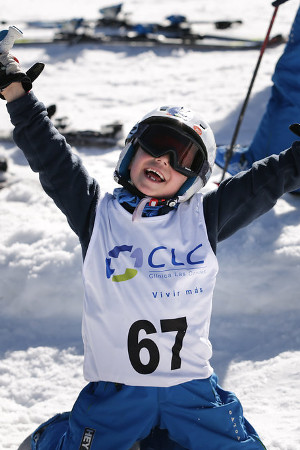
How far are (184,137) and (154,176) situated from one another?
20 cm

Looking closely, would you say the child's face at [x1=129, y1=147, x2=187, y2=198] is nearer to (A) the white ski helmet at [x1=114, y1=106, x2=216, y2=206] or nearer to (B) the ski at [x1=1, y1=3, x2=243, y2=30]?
(A) the white ski helmet at [x1=114, y1=106, x2=216, y2=206]

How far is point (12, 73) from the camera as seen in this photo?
2.25m

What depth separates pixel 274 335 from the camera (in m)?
3.56

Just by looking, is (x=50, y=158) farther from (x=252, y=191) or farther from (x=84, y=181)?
(x=252, y=191)

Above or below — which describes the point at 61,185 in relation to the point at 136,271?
above

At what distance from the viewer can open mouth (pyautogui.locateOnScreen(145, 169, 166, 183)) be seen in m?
2.38

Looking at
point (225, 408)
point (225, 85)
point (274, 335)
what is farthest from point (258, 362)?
point (225, 85)

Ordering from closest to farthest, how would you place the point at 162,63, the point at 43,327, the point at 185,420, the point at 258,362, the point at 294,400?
the point at 185,420, the point at 294,400, the point at 258,362, the point at 43,327, the point at 162,63

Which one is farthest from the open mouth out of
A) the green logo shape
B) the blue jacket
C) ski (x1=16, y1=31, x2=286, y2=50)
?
ski (x1=16, y1=31, x2=286, y2=50)

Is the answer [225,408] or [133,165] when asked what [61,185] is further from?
[225,408]

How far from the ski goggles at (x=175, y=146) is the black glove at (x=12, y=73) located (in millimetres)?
475

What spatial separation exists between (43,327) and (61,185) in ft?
5.13

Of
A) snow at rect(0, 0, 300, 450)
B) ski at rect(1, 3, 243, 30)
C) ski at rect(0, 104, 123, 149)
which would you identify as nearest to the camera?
snow at rect(0, 0, 300, 450)

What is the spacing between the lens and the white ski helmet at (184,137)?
2.41 metres
